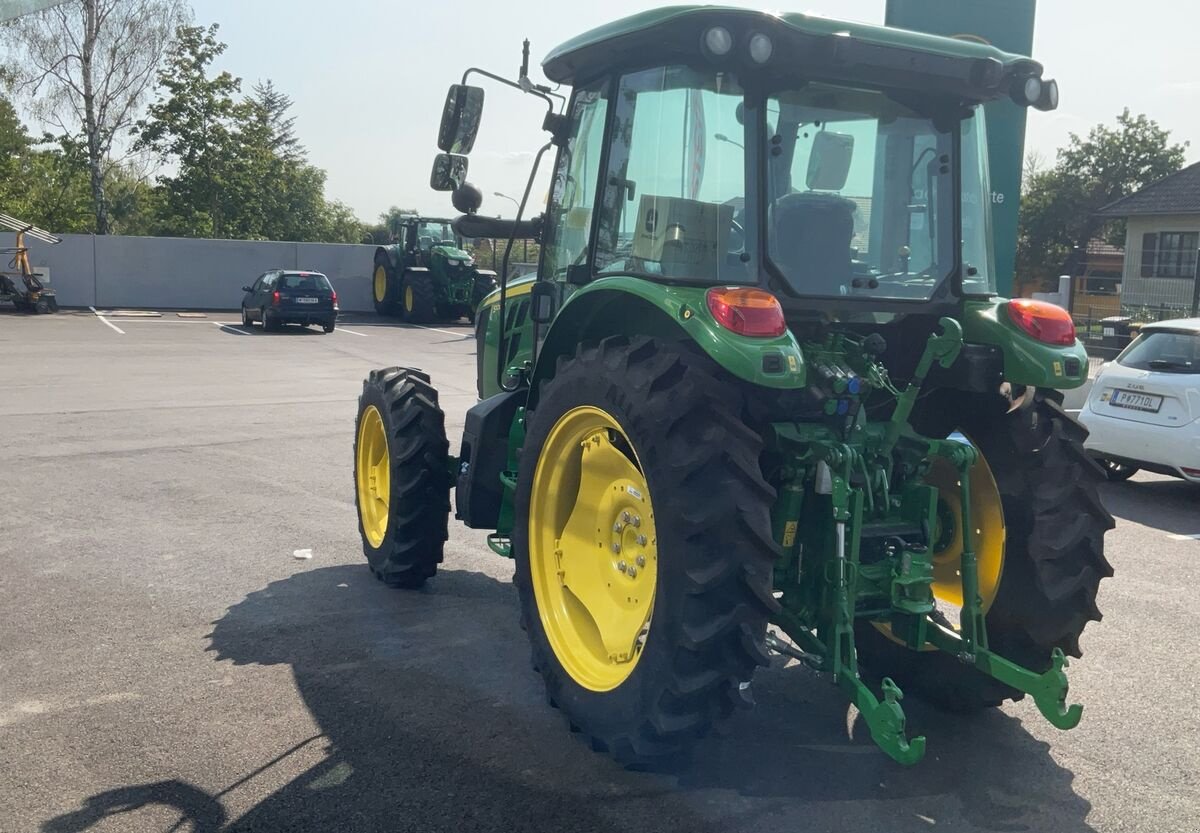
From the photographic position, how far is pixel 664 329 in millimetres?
4082

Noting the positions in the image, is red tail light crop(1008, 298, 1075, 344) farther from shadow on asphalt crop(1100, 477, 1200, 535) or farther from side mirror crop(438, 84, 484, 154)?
shadow on asphalt crop(1100, 477, 1200, 535)

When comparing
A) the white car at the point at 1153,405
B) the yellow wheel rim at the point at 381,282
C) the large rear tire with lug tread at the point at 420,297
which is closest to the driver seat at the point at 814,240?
the white car at the point at 1153,405

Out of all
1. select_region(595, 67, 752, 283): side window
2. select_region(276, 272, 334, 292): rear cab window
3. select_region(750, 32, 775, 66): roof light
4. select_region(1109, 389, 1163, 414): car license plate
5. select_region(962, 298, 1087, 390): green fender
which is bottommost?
select_region(1109, 389, 1163, 414): car license plate

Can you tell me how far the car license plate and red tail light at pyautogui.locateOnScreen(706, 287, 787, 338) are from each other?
22.4 feet

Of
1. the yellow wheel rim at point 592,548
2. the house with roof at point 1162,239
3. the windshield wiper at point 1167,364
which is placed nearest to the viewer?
the yellow wheel rim at point 592,548

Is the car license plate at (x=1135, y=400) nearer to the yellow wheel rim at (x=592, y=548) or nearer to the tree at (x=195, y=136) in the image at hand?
the yellow wheel rim at (x=592, y=548)

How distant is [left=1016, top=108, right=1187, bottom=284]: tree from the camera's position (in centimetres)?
4875

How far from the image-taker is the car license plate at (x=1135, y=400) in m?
9.20

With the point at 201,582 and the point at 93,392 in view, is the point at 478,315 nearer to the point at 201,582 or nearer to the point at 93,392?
the point at 201,582

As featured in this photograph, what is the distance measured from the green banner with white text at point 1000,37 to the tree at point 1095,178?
136ft

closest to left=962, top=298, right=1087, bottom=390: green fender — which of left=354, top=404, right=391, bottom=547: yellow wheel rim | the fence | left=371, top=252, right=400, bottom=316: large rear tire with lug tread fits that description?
left=354, top=404, right=391, bottom=547: yellow wheel rim

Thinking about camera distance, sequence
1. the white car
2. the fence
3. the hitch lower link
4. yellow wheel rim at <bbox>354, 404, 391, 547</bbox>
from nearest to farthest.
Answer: the hitch lower link < yellow wheel rim at <bbox>354, 404, 391, 547</bbox> < the white car < the fence

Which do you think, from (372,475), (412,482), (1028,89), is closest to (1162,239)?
(372,475)

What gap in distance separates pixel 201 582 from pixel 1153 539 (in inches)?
251
